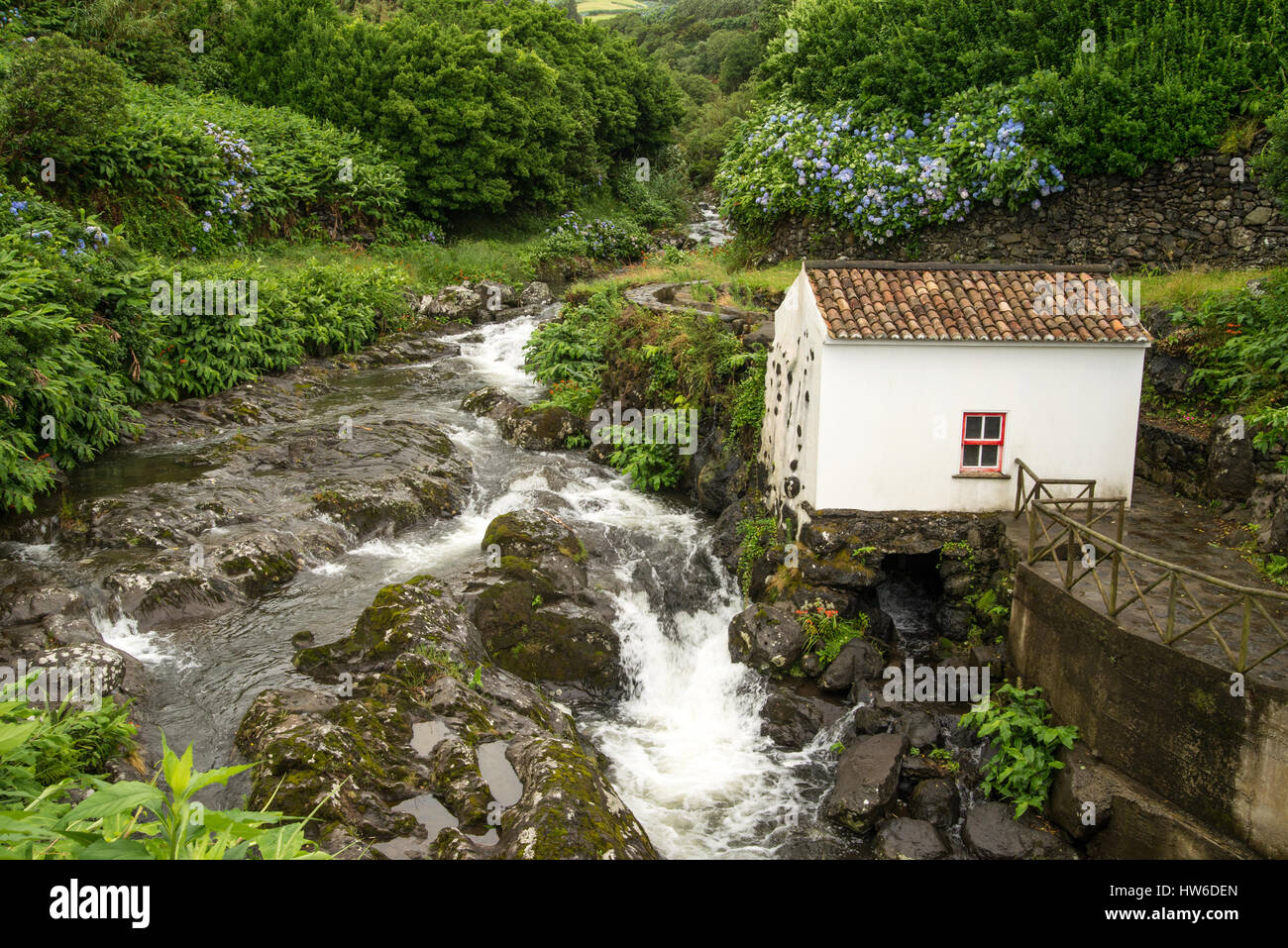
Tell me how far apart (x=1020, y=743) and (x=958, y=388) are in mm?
5340

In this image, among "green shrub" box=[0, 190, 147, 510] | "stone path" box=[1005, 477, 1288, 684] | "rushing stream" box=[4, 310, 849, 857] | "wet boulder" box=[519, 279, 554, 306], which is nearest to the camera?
"stone path" box=[1005, 477, 1288, 684]

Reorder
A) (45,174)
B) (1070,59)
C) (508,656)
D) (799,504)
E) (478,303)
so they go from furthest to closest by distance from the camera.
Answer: (478,303)
(45,174)
(1070,59)
(799,504)
(508,656)

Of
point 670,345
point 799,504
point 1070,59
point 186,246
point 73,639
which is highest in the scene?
point 1070,59

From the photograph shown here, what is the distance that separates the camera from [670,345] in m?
20.7

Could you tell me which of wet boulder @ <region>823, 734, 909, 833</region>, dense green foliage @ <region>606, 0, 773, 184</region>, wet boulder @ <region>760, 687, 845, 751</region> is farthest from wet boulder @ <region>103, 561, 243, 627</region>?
dense green foliage @ <region>606, 0, 773, 184</region>

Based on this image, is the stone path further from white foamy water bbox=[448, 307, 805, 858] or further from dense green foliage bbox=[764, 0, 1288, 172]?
dense green foliage bbox=[764, 0, 1288, 172]

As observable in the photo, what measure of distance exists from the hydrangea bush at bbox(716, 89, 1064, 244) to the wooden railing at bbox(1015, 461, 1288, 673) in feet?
35.8

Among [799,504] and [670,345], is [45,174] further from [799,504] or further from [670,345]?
[799,504]

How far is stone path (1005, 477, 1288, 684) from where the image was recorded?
1016 centimetres

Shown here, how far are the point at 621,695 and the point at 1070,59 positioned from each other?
18.7 meters

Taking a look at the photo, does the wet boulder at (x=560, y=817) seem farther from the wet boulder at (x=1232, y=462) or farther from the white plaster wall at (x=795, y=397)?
the wet boulder at (x=1232, y=462)

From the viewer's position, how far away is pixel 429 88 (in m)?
38.1

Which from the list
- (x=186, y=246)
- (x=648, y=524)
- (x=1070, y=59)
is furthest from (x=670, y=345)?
(x=186, y=246)

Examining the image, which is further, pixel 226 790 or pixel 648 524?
pixel 648 524
